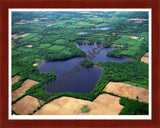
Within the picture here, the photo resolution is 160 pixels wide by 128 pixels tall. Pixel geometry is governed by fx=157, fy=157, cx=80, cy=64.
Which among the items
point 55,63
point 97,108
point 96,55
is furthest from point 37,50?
→ point 97,108

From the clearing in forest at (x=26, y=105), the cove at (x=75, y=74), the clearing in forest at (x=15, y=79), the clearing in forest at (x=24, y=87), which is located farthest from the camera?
the clearing in forest at (x=15, y=79)

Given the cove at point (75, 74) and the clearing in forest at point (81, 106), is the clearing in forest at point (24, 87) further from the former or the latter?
the clearing in forest at point (81, 106)

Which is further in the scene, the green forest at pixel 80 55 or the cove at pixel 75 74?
the cove at pixel 75 74

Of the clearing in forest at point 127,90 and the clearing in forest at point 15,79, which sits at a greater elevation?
the clearing in forest at point 15,79

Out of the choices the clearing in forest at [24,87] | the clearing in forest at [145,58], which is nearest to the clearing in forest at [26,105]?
the clearing in forest at [24,87]

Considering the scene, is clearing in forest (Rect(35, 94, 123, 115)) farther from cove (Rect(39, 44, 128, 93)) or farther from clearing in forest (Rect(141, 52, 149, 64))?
clearing in forest (Rect(141, 52, 149, 64))

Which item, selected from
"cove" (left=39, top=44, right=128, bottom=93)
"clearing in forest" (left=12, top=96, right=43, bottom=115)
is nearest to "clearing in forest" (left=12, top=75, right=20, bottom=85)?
"cove" (left=39, top=44, right=128, bottom=93)

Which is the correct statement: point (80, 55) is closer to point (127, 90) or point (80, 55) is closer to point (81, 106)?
point (127, 90)
